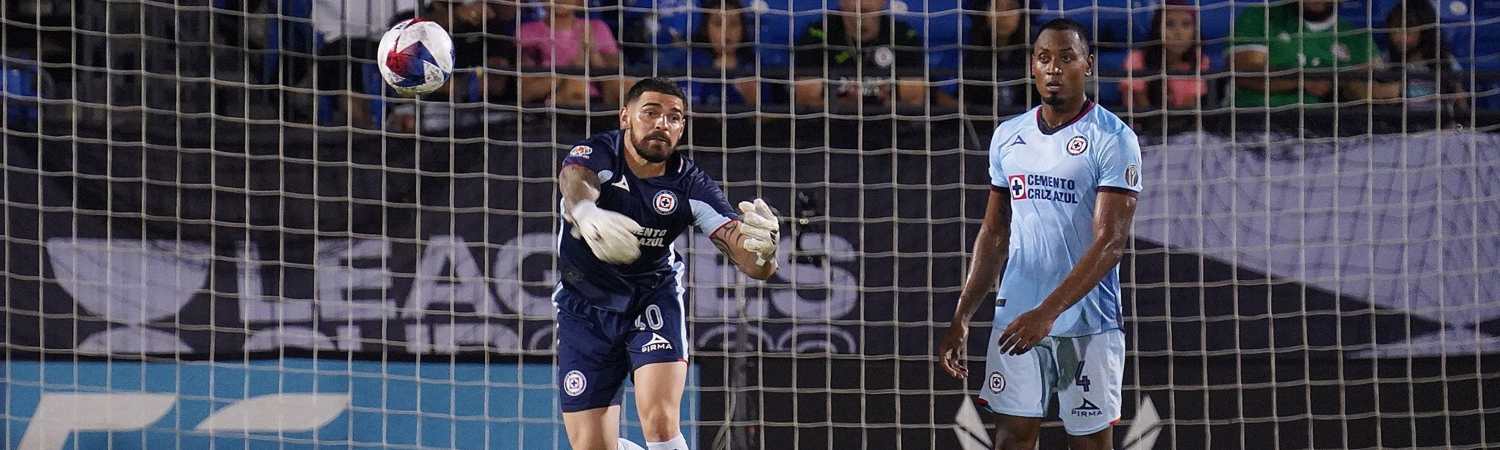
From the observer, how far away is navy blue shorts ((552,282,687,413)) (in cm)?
477

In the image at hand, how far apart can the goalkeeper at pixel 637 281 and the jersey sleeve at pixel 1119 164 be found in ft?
3.59

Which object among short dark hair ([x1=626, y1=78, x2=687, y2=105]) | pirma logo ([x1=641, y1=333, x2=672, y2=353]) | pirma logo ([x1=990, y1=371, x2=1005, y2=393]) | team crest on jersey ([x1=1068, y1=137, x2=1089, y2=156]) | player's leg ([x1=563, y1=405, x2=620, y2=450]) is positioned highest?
short dark hair ([x1=626, y1=78, x2=687, y2=105])

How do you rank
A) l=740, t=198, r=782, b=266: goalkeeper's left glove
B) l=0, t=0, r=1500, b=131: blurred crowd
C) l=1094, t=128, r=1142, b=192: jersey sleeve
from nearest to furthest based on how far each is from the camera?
l=740, t=198, r=782, b=266: goalkeeper's left glove < l=1094, t=128, r=1142, b=192: jersey sleeve < l=0, t=0, r=1500, b=131: blurred crowd

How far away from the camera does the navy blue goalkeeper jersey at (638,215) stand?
4715mm

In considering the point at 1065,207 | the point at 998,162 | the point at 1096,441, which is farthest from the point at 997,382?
the point at 998,162

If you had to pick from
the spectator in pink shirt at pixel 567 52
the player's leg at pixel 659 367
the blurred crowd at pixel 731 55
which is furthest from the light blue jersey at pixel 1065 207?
the spectator in pink shirt at pixel 567 52

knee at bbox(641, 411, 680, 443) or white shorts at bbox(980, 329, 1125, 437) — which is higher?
white shorts at bbox(980, 329, 1125, 437)

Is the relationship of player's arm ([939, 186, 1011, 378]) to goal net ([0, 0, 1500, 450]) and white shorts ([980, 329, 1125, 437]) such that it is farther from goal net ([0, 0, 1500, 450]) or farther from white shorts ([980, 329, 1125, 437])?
goal net ([0, 0, 1500, 450])

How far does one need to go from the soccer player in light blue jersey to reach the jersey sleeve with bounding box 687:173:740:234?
89 centimetres

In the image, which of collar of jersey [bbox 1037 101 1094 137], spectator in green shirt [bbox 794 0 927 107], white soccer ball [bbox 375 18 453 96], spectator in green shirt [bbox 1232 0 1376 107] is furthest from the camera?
spectator in green shirt [bbox 794 0 927 107]

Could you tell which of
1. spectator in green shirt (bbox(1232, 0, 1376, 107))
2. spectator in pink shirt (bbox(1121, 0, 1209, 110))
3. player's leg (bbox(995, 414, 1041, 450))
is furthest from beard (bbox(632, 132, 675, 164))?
spectator in green shirt (bbox(1232, 0, 1376, 107))

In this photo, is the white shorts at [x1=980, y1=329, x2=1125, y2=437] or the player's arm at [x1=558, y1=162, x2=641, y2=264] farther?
the white shorts at [x1=980, y1=329, x2=1125, y2=437]

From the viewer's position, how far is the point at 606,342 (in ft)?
15.8

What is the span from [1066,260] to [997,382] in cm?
41
